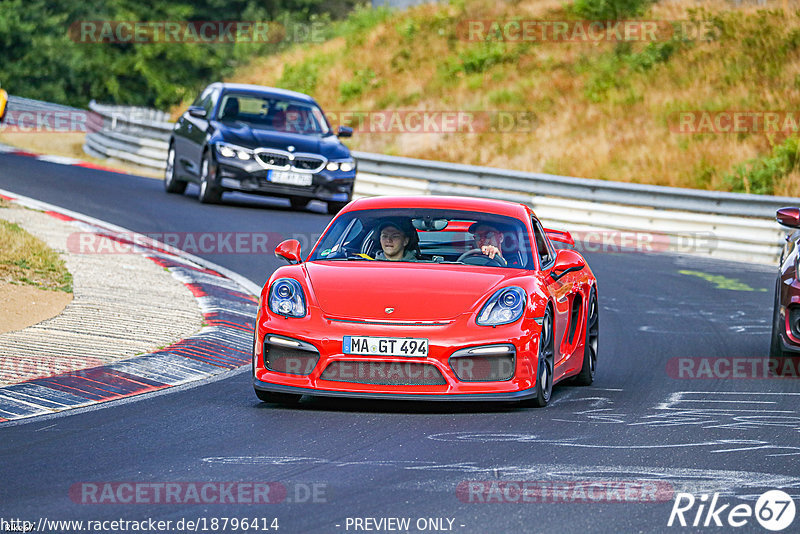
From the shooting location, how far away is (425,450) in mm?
7090

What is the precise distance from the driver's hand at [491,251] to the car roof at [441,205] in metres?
0.33

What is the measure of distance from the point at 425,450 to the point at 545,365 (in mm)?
1626

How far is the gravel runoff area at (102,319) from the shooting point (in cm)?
956

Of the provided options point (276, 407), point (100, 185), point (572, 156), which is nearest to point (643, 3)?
point (572, 156)

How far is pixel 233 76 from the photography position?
44.3 meters

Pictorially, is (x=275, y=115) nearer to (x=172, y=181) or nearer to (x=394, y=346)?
(x=172, y=181)

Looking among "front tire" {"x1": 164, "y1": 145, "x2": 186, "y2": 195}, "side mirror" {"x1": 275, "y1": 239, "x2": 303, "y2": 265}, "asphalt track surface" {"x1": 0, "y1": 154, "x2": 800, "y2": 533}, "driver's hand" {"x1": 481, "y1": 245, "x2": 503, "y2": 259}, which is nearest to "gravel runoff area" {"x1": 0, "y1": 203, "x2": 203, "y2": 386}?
"asphalt track surface" {"x1": 0, "y1": 154, "x2": 800, "y2": 533}

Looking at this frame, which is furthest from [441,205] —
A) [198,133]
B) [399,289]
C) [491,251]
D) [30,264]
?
[198,133]

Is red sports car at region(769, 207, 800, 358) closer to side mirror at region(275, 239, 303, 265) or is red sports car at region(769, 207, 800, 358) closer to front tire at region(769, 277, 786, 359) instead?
front tire at region(769, 277, 786, 359)

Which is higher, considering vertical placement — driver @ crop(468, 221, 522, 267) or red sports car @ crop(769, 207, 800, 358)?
driver @ crop(468, 221, 522, 267)

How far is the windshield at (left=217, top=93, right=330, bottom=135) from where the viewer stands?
20734mm

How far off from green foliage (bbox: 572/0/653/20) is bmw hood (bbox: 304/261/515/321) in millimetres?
28763

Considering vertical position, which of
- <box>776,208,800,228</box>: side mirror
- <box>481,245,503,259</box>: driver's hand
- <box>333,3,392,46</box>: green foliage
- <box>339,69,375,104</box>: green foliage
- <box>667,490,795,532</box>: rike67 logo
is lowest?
<box>667,490,795,532</box>: rike67 logo

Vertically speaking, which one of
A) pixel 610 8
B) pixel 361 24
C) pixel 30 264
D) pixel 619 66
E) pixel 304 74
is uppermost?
pixel 610 8
